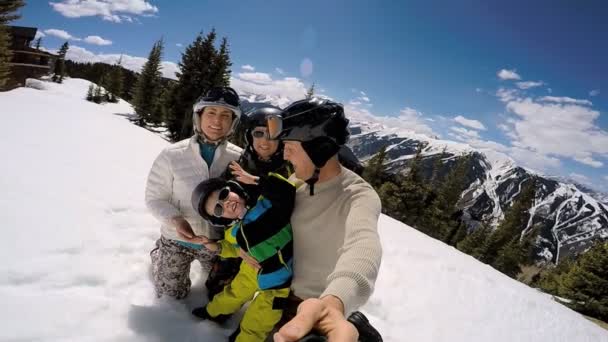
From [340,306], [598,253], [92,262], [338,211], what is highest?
[338,211]

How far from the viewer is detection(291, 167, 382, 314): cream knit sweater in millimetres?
2199

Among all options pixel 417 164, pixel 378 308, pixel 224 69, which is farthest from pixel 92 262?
pixel 417 164

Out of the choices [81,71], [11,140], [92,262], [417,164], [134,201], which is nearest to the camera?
[92,262]

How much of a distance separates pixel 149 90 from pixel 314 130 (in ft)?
176

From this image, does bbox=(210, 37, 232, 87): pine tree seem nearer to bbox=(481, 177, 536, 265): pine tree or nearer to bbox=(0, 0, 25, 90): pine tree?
bbox=(0, 0, 25, 90): pine tree

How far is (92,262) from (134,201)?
3.01 m

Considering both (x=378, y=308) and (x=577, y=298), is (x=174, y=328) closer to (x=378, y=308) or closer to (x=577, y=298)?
(x=378, y=308)

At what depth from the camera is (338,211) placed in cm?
256

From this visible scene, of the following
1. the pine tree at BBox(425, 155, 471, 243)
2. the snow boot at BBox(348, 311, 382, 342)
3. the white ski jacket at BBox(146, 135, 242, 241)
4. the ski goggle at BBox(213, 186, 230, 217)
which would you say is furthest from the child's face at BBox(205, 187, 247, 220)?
the pine tree at BBox(425, 155, 471, 243)

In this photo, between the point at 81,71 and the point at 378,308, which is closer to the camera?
the point at 378,308

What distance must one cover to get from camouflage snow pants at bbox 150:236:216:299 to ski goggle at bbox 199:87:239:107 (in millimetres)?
2060

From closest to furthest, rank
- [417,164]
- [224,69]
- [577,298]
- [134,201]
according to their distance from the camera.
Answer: [134,201], [577,298], [224,69], [417,164]

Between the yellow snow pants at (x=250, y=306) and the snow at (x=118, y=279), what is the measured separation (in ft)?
1.27

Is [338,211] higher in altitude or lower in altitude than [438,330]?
higher
